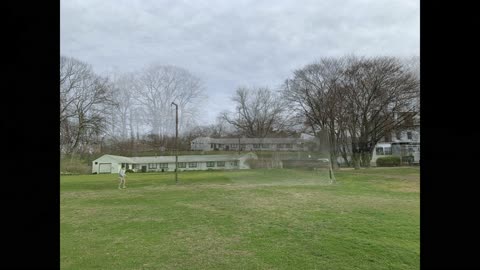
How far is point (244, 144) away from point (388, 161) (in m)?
11.1

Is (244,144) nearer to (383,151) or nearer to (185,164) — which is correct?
(185,164)

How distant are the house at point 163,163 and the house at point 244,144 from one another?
0.99 meters

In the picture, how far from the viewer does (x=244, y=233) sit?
17.7 ft

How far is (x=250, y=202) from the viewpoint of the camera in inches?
360

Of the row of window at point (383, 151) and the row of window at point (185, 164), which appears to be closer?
the row of window at point (185, 164)

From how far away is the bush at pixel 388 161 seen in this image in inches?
902

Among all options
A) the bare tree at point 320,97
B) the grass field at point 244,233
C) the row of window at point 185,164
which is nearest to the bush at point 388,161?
the bare tree at point 320,97

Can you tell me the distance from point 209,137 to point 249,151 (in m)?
3.70

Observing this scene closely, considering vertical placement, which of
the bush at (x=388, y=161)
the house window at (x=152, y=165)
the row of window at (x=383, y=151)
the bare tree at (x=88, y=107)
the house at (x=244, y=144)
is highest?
the bare tree at (x=88, y=107)

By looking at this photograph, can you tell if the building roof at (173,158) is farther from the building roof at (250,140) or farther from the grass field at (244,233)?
the grass field at (244,233)

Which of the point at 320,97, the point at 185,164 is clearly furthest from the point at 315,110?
the point at 185,164

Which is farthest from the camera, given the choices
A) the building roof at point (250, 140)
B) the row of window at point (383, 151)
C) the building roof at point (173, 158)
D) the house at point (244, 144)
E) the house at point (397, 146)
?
the row of window at point (383, 151)
